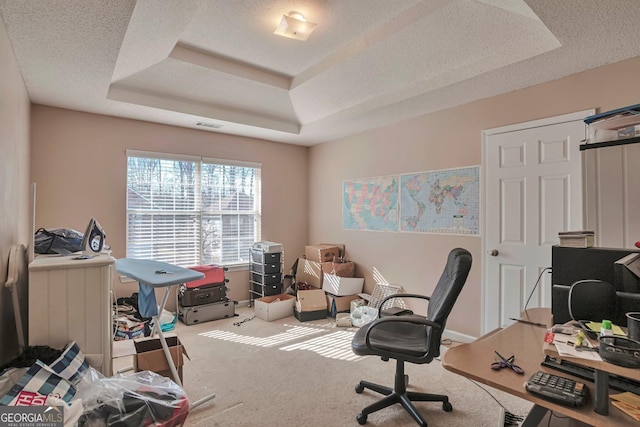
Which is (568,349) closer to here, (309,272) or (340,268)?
(340,268)

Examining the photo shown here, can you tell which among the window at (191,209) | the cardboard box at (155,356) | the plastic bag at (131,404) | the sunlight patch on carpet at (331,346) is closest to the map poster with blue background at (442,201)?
the sunlight patch on carpet at (331,346)

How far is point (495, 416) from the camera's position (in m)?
2.16

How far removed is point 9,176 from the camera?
2.12 meters

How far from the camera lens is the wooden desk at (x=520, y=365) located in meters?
0.94

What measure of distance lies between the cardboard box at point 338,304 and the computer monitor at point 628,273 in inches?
132

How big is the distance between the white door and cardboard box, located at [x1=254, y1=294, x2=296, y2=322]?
234 cm

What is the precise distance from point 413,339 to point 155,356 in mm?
1745

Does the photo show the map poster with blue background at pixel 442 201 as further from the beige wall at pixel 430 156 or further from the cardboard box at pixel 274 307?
the cardboard box at pixel 274 307

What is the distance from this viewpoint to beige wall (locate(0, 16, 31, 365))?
188 cm

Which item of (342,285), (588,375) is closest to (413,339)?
(588,375)

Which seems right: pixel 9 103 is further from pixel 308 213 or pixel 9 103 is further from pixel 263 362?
pixel 308 213

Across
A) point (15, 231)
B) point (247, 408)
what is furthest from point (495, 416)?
point (15, 231)

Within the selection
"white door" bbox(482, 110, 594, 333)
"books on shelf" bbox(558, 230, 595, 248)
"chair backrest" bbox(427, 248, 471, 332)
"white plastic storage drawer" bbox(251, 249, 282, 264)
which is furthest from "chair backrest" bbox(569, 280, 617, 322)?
"white plastic storage drawer" bbox(251, 249, 282, 264)

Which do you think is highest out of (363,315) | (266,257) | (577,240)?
(577,240)
